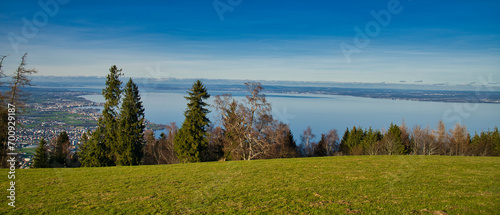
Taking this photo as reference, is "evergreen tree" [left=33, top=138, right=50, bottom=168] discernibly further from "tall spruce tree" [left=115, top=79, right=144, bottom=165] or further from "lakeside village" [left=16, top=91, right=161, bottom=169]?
"tall spruce tree" [left=115, top=79, right=144, bottom=165]

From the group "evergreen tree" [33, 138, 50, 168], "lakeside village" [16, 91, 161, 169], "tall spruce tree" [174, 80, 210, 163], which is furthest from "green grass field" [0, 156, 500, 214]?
"lakeside village" [16, 91, 161, 169]

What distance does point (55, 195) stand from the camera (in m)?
8.99

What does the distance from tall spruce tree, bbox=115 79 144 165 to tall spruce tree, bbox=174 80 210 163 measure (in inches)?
153

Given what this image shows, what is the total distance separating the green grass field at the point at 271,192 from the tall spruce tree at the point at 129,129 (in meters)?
12.8

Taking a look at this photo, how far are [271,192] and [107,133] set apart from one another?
21826 millimetres

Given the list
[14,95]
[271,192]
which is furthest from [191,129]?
[271,192]

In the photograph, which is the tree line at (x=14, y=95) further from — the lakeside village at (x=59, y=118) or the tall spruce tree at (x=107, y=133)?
the lakeside village at (x=59, y=118)

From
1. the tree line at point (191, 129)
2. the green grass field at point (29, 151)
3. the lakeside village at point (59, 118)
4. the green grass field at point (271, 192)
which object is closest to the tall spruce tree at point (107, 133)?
the tree line at point (191, 129)

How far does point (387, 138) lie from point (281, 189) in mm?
31556

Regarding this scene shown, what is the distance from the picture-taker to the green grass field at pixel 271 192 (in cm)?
736

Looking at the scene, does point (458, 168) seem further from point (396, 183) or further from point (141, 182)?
point (141, 182)

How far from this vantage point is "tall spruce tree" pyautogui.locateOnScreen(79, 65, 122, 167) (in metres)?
25.0

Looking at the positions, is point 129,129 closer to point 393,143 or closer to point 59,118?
point 59,118

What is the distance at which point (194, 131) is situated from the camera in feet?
87.0
